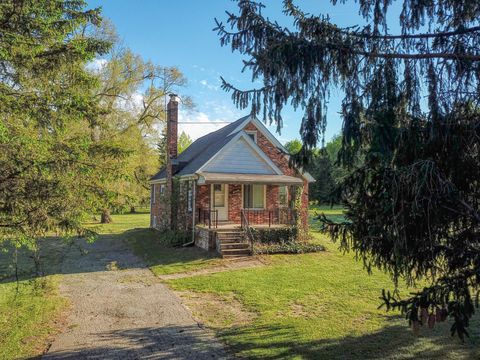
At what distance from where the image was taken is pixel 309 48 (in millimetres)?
4262

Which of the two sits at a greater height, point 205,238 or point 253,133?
point 253,133

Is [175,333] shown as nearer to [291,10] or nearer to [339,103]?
[339,103]

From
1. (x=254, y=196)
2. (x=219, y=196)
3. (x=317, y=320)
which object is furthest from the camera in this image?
(x=254, y=196)

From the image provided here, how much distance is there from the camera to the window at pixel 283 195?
18109 millimetres

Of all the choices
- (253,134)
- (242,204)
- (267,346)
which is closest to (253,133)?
(253,134)

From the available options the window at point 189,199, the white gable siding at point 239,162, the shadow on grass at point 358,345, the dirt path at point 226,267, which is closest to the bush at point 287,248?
the dirt path at point 226,267

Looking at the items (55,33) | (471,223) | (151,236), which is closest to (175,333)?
(471,223)

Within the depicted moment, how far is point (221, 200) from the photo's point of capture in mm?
17234

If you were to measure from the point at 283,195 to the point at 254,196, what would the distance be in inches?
66.3

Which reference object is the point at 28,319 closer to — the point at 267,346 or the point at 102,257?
the point at 267,346

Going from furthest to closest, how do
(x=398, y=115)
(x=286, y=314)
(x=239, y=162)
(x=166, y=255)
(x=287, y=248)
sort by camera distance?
(x=239, y=162) < (x=166, y=255) < (x=287, y=248) < (x=286, y=314) < (x=398, y=115)

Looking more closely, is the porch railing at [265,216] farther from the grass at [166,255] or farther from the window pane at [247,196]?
the grass at [166,255]

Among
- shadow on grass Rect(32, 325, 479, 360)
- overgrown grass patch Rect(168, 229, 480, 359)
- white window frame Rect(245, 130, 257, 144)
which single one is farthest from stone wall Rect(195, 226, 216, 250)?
shadow on grass Rect(32, 325, 479, 360)

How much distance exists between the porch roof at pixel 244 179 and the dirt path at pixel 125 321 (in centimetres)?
461
